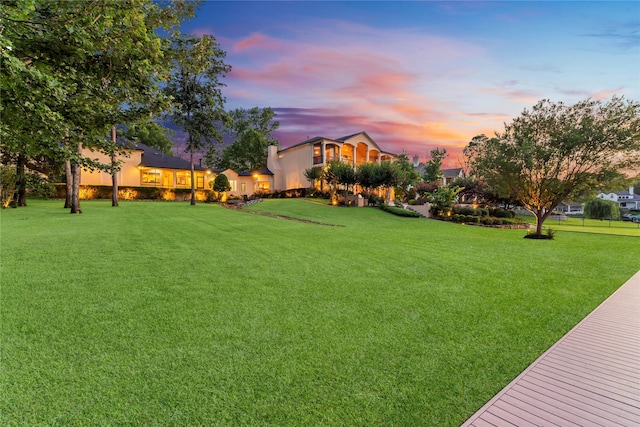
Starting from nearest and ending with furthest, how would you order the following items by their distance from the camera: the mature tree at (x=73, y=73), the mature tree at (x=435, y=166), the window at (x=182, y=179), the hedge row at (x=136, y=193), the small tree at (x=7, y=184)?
the mature tree at (x=73, y=73)
the small tree at (x=7, y=184)
the hedge row at (x=136, y=193)
the window at (x=182, y=179)
the mature tree at (x=435, y=166)

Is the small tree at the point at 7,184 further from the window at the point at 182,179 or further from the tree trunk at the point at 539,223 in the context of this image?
the tree trunk at the point at 539,223

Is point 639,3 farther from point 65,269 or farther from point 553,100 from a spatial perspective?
point 65,269

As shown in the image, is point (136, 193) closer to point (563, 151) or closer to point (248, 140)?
point (248, 140)

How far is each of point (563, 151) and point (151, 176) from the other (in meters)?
36.6

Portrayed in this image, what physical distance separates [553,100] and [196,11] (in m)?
16.0

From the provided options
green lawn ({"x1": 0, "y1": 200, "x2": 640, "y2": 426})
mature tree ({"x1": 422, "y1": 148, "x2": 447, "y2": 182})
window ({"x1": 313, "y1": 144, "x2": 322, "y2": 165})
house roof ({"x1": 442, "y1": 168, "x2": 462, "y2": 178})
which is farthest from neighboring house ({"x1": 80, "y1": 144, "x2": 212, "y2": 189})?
house roof ({"x1": 442, "y1": 168, "x2": 462, "y2": 178})

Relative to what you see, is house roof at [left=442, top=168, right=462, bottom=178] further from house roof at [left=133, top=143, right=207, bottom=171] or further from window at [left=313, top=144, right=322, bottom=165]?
house roof at [left=133, top=143, right=207, bottom=171]

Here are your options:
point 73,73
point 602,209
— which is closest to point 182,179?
point 73,73

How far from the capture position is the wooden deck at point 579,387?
234 cm

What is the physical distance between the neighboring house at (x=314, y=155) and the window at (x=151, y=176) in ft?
47.7

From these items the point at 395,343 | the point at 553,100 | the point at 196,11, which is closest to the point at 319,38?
the point at 196,11

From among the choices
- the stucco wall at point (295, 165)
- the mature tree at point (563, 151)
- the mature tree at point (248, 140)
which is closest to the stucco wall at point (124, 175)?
the mature tree at point (248, 140)

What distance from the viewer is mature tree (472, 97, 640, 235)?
12.3 m

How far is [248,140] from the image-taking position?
160 ft
